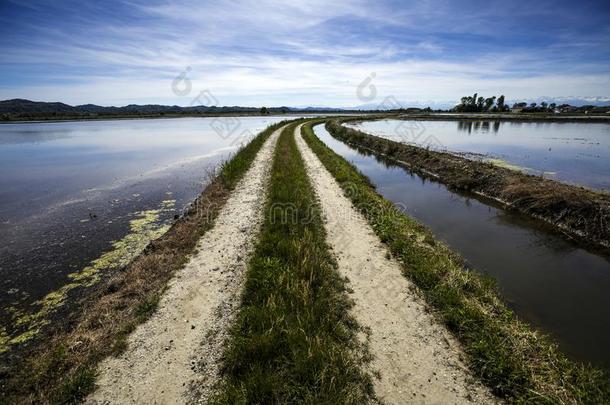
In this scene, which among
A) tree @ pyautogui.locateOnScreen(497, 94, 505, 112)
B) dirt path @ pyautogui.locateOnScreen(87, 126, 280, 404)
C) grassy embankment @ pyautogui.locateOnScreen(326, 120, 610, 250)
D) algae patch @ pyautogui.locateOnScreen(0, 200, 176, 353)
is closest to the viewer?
dirt path @ pyautogui.locateOnScreen(87, 126, 280, 404)

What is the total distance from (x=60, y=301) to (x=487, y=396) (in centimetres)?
964

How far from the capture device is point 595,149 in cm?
3058

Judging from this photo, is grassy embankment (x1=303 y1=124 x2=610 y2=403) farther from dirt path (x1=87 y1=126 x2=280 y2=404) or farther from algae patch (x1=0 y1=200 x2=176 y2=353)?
algae patch (x1=0 y1=200 x2=176 y2=353)

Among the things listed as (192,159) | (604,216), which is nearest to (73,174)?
(192,159)

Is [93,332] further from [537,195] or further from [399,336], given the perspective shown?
[537,195]

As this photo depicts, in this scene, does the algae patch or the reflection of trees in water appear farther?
the reflection of trees in water

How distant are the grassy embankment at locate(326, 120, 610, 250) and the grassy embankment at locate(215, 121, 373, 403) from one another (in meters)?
10.3

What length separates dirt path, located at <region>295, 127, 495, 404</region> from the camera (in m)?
4.77

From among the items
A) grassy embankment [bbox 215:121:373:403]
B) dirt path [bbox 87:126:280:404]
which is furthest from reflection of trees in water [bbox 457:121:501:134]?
dirt path [bbox 87:126:280:404]

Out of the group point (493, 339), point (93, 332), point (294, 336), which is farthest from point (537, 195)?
point (93, 332)

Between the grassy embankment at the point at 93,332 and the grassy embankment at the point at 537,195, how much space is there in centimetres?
1441

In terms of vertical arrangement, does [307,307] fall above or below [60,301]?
above

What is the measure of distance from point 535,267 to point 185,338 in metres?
10.3

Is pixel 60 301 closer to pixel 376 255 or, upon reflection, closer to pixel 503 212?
pixel 376 255
